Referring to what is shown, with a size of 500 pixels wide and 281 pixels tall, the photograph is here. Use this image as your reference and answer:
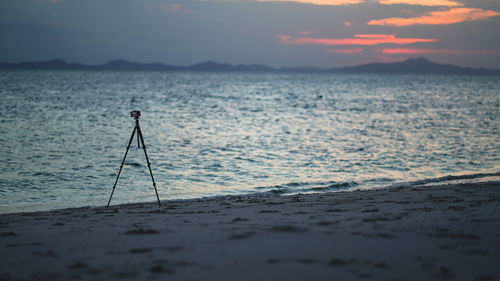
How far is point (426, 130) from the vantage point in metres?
31.2

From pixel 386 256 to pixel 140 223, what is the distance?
4378 mm

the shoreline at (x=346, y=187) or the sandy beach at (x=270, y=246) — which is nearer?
the sandy beach at (x=270, y=246)

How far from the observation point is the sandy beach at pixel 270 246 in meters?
4.72

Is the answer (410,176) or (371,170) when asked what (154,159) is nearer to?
(371,170)

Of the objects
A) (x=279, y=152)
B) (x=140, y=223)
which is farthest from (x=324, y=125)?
(x=140, y=223)

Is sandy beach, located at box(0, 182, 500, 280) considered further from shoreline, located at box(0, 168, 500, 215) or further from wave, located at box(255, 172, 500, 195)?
wave, located at box(255, 172, 500, 195)

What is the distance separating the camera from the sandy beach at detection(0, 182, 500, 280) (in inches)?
186

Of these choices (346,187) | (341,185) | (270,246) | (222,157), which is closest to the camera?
(270,246)

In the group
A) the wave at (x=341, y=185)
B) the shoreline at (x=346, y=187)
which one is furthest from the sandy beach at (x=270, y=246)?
the wave at (x=341, y=185)

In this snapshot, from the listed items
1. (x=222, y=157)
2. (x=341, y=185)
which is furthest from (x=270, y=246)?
(x=222, y=157)

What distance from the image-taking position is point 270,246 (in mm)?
5512

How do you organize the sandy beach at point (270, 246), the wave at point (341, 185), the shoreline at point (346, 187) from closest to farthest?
the sandy beach at point (270, 246) < the shoreline at point (346, 187) < the wave at point (341, 185)

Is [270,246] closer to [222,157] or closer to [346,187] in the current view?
[346,187]

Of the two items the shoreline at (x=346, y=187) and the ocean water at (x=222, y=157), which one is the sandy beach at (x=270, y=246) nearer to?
the shoreline at (x=346, y=187)
